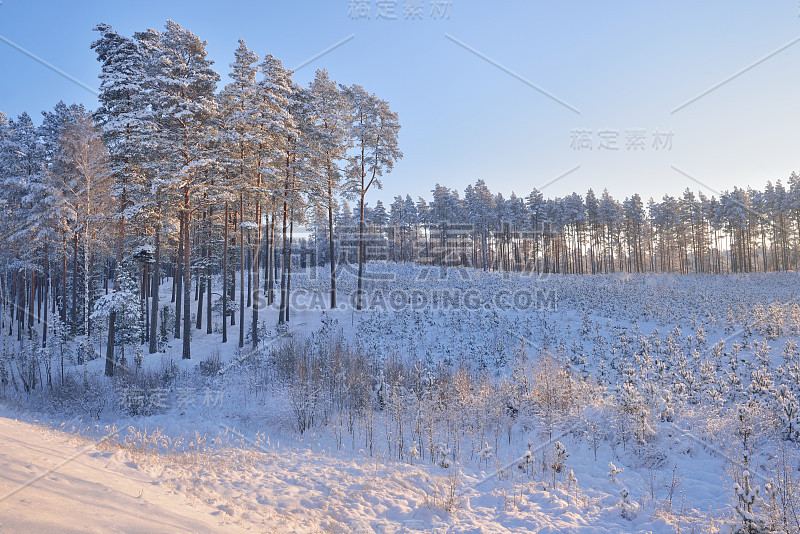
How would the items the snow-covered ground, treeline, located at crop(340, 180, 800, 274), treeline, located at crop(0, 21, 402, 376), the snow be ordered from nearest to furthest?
the snow
the snow-covered ground
treeline, located at crop(0, 21, 402, 376)
treeline, located at crop(340, 180, 800, 274)

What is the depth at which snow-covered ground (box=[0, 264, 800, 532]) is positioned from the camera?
19.0ft

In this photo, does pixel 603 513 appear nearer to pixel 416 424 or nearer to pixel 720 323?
pixel 416 424

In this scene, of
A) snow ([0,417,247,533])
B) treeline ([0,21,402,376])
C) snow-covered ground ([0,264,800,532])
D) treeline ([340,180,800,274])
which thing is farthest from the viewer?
treeline ([340,180,800,274])

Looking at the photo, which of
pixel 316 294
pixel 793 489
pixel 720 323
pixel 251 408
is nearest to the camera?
pixel 793 489

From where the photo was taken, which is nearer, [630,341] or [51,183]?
[630,341]

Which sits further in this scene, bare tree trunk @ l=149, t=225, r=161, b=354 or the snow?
bare tree trunk @ l=149, t=225, r=161, b=354

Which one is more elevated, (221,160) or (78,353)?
(221,160)

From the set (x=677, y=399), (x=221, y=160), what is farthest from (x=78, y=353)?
(x=677, y=399)

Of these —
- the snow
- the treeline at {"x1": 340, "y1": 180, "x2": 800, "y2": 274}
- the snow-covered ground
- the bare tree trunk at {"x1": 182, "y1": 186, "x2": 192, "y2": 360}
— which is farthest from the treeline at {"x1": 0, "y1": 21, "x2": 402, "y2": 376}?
the treeline at {"x1": 340, "y1": 180, "x2": 800, "y2": 274}

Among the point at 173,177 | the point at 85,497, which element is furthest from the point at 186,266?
the point at 85,497

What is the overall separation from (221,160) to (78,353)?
503 inches

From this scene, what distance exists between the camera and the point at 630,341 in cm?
1606

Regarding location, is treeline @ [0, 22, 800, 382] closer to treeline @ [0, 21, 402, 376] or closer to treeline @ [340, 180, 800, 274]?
treeline @ [0, 21, 402, 376]

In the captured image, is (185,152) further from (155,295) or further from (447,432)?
(447,432)
